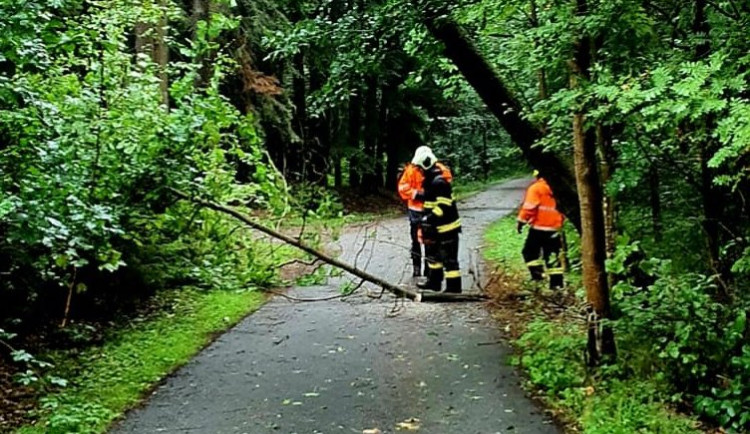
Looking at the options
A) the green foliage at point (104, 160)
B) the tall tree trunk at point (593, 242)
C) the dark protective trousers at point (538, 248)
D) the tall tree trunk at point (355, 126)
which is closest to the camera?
the green foliage at point (104, 160)

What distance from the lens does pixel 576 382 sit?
6875 mm

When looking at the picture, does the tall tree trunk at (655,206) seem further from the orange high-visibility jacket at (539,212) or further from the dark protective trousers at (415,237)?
the dark protective trousers at (415,237)

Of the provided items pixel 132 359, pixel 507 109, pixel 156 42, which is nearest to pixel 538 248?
pixel 507 109

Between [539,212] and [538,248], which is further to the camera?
[538,248]

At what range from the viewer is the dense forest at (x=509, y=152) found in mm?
5762

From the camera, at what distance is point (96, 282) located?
10.5m

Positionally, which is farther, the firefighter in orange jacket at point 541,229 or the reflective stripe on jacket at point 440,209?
the reflective stripe on jacket at point 440,209

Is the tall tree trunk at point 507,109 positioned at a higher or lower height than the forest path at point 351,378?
higher

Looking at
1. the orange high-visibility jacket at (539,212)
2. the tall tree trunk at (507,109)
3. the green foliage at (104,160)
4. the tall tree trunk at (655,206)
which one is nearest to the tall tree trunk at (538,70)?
the tall tree trunk at (507,109)

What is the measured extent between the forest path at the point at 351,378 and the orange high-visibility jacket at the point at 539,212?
Answer: 149cm

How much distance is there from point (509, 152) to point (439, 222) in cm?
135

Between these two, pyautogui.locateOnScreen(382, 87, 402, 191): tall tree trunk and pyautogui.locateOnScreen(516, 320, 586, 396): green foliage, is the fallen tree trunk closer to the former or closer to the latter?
pyautogui.locateOnScreen(516, 320, 586, 396): green foliage

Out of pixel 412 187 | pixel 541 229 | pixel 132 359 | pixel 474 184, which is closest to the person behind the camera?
pixel 132 359

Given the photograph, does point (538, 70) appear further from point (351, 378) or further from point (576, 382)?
point (351, 378)
